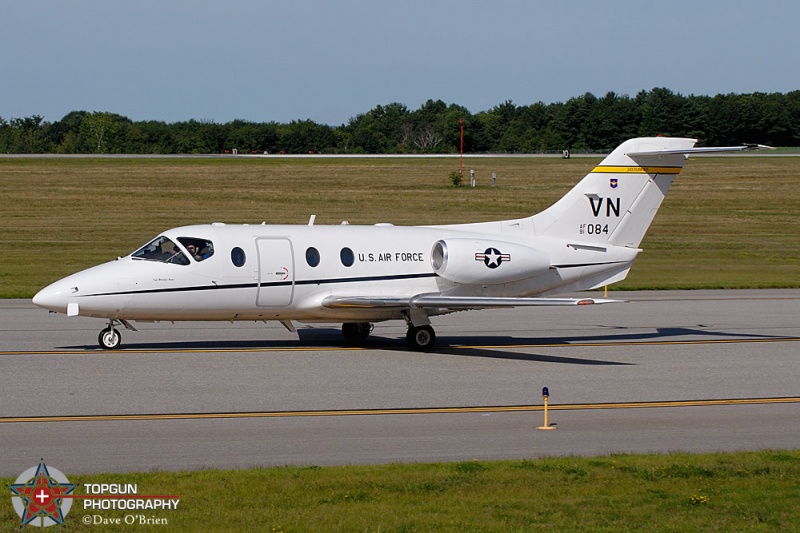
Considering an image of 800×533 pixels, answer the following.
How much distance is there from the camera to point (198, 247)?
20203 mm

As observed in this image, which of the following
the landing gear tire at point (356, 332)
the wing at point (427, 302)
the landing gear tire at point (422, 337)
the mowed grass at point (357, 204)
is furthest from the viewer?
the mowed grass at point (357, 204)

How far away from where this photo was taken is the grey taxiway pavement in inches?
510

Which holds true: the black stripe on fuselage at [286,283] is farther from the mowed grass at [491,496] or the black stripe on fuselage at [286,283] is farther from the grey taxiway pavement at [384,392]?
the mowed grass at [491,496]

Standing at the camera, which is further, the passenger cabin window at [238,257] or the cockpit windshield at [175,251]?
the passenger cabin window at [238,257]

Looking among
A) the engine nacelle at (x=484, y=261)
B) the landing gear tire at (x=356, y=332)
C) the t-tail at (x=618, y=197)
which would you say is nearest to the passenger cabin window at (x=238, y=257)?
the landing gear tire at (x=356, y=332)

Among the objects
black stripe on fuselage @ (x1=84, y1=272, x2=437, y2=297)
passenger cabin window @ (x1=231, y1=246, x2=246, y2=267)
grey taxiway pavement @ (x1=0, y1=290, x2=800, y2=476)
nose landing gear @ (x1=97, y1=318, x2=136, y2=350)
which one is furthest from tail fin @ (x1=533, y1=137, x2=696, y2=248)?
nose landing gear @ (x1=97, y1=318, x2=136, y2=350)

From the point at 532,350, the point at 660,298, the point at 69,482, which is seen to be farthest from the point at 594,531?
the point at 660,298

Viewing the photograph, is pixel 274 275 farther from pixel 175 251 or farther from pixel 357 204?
pixel 357 204

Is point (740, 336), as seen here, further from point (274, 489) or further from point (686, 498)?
point (274, 489)

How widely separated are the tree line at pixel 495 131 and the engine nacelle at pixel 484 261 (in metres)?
91.6

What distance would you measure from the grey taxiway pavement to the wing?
100 centimetres

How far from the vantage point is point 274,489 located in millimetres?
10664

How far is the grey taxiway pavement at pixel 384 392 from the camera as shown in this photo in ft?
42.5

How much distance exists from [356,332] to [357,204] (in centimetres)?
3815
